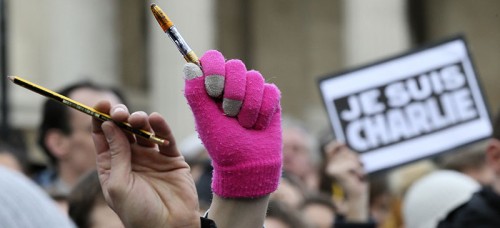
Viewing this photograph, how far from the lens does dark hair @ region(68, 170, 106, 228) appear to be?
19.0 feet

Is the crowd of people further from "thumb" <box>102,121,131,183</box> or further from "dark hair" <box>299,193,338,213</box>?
"dark hair" <box>299,193,338,213</box>

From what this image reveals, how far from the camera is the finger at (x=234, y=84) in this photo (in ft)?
11.9

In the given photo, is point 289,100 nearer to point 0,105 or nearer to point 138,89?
point 138,89

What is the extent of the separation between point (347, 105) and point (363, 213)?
69cm

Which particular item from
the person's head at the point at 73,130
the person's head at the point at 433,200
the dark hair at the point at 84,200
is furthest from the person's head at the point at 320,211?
the dark hair at the point at 84,200

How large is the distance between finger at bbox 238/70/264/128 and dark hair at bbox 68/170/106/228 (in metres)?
2.20

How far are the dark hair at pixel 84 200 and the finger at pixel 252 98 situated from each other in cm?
220

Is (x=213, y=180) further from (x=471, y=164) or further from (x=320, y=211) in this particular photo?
(x=471, y=164)

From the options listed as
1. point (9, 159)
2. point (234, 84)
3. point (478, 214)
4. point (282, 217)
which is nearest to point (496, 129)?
point (478, 214)

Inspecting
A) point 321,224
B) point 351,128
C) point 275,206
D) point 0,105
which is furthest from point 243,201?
point 0,105

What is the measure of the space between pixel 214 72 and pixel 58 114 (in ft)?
15.3

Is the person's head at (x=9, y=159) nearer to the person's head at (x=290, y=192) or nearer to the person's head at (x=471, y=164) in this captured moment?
the person's head at (x=290, y=192)

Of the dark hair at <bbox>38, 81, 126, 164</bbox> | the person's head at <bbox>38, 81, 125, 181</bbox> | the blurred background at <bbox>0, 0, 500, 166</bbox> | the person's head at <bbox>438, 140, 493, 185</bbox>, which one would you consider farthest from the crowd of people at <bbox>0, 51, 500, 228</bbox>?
the blurred background at <bbox>0, 0, 500, 166</bbox>

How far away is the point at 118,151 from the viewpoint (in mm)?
3828
